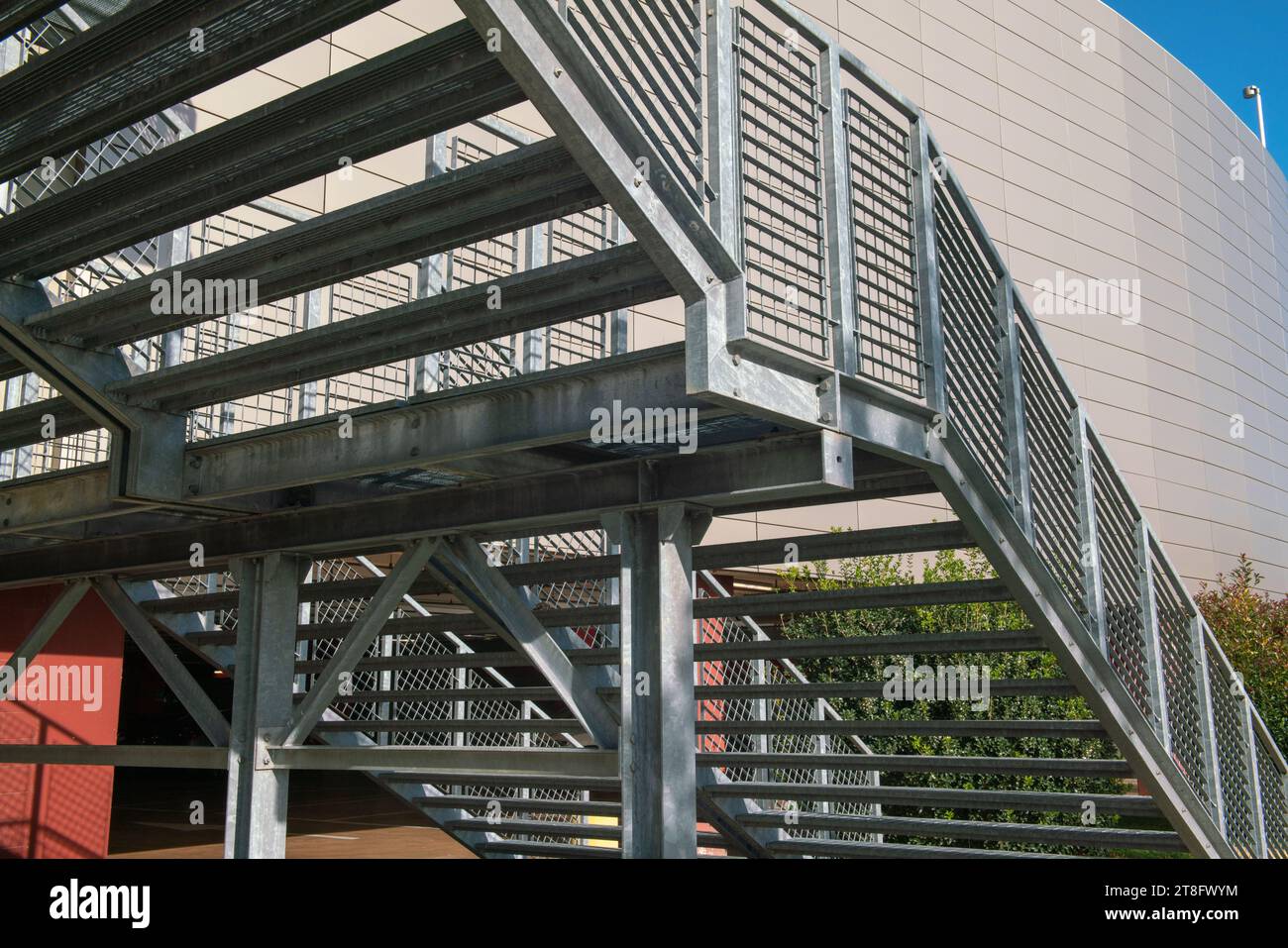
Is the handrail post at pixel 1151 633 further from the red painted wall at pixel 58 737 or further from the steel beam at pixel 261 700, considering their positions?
the red painted wall at pixel 58 737

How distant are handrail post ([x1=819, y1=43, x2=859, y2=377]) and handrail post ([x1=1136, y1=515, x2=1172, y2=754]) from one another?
285 cm

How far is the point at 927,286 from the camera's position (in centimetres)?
519

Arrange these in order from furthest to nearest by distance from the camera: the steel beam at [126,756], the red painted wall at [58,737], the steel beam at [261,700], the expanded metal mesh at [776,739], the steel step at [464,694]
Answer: the red painted wall at [58,737]
the expanded metal mesh at [776,739]
the steel step at [464,694]
the steel beam at [126,756]
the steel beam at [261,700]

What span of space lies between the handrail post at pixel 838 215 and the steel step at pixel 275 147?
1.48m

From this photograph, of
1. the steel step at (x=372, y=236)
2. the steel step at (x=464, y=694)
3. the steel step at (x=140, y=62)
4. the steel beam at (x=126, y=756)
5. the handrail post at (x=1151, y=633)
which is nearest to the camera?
the steel step at (x=140, y=62)

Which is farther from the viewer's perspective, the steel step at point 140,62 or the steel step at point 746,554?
the steel step at point 746,554

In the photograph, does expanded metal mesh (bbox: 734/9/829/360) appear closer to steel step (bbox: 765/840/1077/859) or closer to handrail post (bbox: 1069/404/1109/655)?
handrail post (bbox: 1069/404/1109/655)

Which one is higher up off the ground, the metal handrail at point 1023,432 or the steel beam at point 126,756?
the metal handrail at point 1023,432

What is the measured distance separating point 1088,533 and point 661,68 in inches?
135

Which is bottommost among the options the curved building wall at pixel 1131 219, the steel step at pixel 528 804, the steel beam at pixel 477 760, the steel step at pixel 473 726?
the steel step at pixel 528 804

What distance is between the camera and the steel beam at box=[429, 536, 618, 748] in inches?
227

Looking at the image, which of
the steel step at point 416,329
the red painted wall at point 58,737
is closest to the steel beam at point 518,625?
the steel step at point 416,329

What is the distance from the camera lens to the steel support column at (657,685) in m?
5.26
